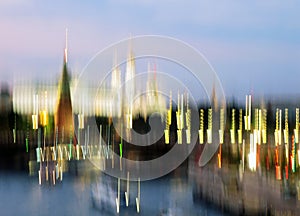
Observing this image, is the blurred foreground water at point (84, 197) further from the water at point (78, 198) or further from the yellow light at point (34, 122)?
the yellow light at point (34, 122)

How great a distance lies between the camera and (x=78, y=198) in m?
6.34

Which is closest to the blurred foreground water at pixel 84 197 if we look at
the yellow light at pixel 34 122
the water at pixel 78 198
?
the water at pixel 78 198

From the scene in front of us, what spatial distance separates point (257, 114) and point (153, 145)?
1.63 metres

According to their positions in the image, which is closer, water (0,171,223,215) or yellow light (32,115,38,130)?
water (0,171,223,215)

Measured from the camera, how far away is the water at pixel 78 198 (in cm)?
576

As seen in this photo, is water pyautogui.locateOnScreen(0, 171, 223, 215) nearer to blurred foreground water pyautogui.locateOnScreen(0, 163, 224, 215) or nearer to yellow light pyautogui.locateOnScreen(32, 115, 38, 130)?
blurred foreground water pyautogui.locateOnScreen(0, 163, 224, 215)

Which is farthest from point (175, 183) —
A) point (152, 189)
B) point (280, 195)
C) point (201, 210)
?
point (280, 195)

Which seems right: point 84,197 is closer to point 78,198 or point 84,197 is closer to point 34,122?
point 78,198

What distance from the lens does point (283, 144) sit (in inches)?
262

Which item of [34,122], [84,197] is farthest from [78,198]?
[34,122]

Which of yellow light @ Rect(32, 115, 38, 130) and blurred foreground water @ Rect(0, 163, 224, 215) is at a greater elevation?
yellow light @ Rect(32, 115, 38, 130)

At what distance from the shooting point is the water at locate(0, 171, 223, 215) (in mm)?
5762

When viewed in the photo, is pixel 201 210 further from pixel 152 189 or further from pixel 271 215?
pixel 152 189

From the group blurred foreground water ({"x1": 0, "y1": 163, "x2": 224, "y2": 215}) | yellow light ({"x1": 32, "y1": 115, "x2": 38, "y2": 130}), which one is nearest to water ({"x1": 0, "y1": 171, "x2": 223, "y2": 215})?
blurred foreground water ({"x1": 0, "y1": 163, "x2": 224, "y2": 215})
